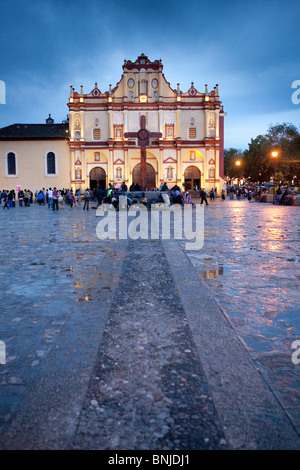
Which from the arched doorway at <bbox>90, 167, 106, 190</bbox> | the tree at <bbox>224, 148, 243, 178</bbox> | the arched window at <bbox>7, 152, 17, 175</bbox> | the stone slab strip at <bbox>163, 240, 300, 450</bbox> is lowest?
the stone slab strip at <bbox>163, 240, 300, 450</bbox>

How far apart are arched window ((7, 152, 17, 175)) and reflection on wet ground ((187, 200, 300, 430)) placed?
45462mm

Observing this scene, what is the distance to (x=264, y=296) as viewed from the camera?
199 inches

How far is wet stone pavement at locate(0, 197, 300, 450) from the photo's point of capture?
2318 millimetres

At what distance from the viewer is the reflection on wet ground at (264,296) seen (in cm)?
309

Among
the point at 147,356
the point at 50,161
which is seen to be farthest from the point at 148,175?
the point at 147,356

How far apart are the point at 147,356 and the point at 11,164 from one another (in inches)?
2035

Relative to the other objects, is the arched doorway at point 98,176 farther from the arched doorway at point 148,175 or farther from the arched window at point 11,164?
the arched window at point 11,164

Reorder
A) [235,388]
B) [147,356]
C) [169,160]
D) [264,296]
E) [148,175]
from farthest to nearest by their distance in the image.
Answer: [148,175] < [169,160] < [264,296] < [147,356] < [235,388]

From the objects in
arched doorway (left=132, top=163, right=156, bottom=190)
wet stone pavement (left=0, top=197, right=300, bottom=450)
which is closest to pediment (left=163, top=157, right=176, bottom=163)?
arched doorway (left=132, top=163, right=156, bottom=190)

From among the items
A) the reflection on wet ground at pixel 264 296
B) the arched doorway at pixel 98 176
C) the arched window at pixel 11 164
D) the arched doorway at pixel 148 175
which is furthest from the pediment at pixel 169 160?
the reflection on wet ground at pixel 264 296

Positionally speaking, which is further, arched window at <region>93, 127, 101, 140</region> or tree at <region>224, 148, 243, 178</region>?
tree at <region>224, 148, 243, 178</region>

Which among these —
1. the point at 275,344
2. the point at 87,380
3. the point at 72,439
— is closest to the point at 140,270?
the point at 275,344

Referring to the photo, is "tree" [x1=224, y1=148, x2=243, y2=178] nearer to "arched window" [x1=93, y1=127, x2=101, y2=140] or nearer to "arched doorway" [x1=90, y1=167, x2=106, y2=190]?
"arched doorway" [x1=90, y1=167, x2=106, y2=190]

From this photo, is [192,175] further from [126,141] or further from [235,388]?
[235,388]
